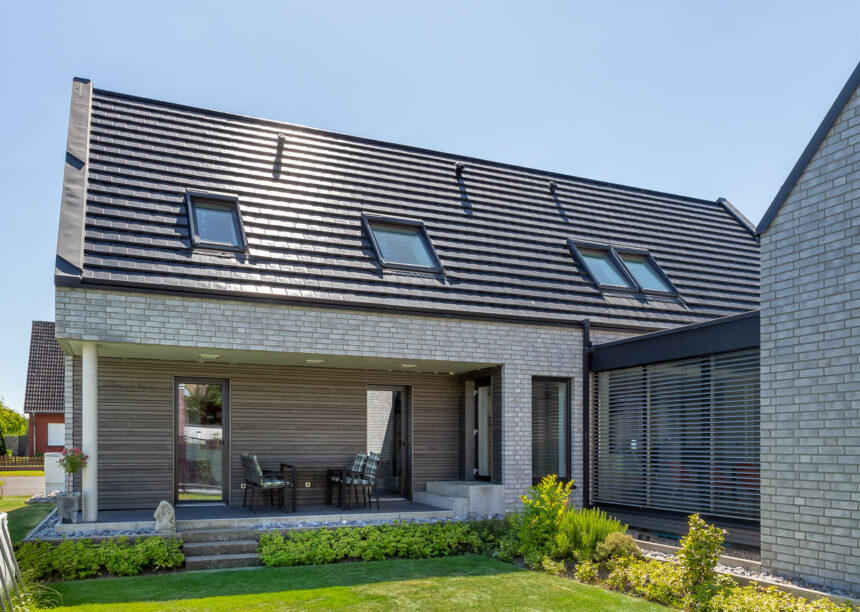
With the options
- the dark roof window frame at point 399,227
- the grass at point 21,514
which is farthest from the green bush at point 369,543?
the dark roof window frame at point 399,227

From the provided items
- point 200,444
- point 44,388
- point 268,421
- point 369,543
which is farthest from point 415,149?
point 44,388

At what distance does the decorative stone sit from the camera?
8859mm

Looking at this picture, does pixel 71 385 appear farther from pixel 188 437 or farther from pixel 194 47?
pixel 194 47

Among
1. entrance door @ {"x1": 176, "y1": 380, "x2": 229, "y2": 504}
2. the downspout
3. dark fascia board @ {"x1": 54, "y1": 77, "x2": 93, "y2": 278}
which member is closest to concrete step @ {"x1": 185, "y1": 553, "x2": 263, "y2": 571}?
entrance door @ {"x1": 176, "y1": 380, "x2": 229, "y2": 504}

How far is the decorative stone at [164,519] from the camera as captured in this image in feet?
29.1

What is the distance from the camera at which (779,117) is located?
34.6ft

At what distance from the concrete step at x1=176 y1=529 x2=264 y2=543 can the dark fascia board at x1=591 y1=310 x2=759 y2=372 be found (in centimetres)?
593

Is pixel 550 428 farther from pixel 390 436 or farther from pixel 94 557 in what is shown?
pixel 94 557

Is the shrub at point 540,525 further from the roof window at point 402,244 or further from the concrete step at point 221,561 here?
the roof window at point 402,244

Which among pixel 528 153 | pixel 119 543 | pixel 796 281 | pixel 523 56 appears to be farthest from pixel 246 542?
pixel 528 153

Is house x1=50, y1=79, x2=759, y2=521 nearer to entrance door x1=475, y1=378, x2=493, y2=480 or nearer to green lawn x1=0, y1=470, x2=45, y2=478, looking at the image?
entrance door x1=475, y1=378, x2=493, y2=480

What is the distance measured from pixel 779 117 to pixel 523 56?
410 centimetres

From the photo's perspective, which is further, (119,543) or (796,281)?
(119,543)

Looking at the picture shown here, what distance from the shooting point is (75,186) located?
10.1 m
